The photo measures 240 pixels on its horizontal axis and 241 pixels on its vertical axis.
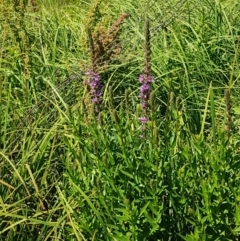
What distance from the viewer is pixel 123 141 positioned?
2.37 m

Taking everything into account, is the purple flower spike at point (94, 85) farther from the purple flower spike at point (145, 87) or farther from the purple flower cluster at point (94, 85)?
the purple flower spike at point (145, 87)

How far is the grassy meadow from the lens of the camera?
231cm

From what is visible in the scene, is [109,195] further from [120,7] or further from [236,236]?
[120,7]

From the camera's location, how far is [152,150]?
2.33m

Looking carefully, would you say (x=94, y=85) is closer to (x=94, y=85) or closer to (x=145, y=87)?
(x=94, y=85)

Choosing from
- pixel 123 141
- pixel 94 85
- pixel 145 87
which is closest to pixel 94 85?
pixel 94 85

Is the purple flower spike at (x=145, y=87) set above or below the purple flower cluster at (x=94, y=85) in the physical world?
above

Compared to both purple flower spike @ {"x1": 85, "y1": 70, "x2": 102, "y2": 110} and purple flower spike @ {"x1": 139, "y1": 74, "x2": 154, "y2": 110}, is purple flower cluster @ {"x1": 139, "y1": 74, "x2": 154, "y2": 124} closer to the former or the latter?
purple flower spike @ {"x1": 139, "y1": 74, "x2": 154, "y2": 110}

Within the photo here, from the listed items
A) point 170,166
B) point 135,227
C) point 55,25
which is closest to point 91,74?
point 170,166

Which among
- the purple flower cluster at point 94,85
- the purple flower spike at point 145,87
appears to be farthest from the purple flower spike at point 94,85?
A: the purple flower spike at point 145,87

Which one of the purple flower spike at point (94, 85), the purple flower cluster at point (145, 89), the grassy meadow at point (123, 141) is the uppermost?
the purple flower cluster at point (145, 89)

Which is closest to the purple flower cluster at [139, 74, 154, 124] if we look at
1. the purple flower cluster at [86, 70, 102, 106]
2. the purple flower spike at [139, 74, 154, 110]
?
the purple flower spike at [139, 74, 154, 110]

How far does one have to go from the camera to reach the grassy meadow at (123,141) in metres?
2.31

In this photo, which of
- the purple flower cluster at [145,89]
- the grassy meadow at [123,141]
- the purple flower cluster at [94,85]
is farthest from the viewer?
the purple flower cluster at [94,85]
